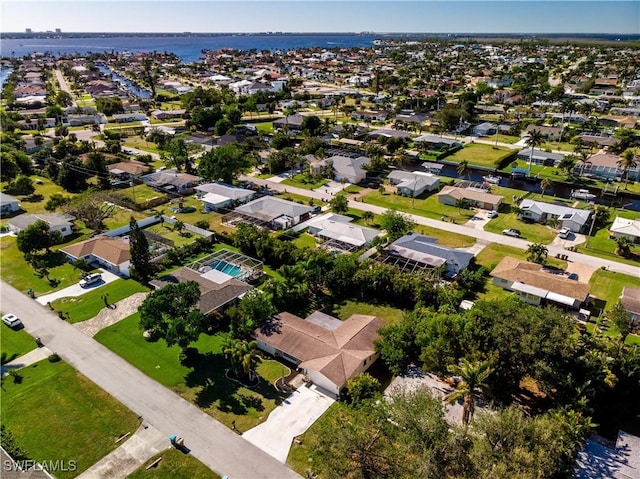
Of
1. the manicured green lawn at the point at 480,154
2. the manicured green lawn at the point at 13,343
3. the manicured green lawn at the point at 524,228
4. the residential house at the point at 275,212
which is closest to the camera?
the manicured green lawn at the point at 13,343

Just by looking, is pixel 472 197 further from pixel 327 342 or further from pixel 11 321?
pixel 11 321

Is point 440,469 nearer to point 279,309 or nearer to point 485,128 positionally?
point 279,309

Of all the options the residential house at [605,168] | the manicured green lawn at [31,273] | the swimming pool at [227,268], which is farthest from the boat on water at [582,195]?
the manicured green lawn at [31,273]

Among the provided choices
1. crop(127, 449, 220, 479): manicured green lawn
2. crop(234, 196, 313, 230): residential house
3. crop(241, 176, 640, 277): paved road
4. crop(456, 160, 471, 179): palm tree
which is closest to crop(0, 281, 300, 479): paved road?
crop(127, 449, 220, 479): manicured green lawn

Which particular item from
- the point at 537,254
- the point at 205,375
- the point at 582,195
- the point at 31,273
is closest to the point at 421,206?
the point at 537,254

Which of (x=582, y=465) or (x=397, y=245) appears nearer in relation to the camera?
(x=582, y=465)

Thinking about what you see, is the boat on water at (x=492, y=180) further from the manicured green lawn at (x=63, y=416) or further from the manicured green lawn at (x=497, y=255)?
the manicured green lawn at (x=63, y=416)

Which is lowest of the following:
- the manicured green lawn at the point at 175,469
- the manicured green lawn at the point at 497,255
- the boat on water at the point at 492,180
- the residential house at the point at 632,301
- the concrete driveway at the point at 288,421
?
the concrete driveway at the point at 288,421

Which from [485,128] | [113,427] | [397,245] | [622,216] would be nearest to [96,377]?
[113,427]
